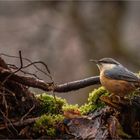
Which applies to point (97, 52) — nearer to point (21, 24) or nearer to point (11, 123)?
point (21, 24)

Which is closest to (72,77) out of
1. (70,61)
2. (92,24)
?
(70,61)

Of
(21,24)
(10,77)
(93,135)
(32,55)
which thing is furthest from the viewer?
(21,24)

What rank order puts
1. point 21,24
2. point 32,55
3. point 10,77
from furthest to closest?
1. point 21,24
2. point 32,55
3. point 10,77

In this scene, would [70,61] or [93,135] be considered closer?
[93,135]

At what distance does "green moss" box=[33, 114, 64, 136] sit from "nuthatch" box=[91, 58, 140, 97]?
0.35 m

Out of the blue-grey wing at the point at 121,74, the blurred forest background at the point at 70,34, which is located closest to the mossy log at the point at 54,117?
the blue-grey wing at the point at 121,74

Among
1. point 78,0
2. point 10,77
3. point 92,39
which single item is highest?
point 78,0

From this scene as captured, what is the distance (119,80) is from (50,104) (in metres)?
0.46

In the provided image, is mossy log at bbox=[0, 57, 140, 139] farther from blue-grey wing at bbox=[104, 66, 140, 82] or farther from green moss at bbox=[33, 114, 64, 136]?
blue-grey wing at bbox=[104, 66, 140, 82]

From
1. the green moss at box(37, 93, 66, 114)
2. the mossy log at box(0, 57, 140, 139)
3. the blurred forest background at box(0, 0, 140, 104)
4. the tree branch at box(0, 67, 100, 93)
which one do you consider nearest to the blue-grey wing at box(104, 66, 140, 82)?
the mossy log at box(0, 57, 140, 139)

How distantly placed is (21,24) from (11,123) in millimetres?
6425

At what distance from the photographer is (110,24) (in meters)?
9.10

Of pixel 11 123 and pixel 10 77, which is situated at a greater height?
pixel 10 77

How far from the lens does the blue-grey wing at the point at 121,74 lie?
321 centimetres
